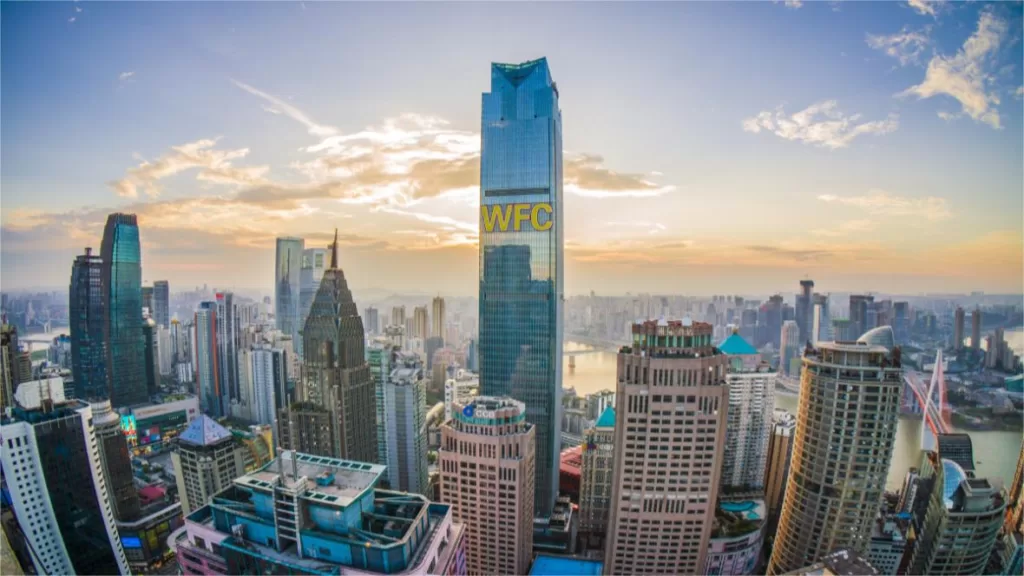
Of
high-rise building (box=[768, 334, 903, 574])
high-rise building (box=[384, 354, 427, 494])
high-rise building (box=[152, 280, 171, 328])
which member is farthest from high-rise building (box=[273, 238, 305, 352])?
high-rise building (box=[768, 334, 903, 574])

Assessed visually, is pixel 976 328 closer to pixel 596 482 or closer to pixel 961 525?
pixel 961 525

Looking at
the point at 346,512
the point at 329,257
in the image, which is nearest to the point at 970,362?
the point at 346,512

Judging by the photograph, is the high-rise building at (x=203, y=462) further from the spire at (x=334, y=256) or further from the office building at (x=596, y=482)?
the office building at (x=596, y=482)

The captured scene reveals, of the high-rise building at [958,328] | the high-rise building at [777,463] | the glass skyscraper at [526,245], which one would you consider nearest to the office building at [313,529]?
the glass skyscraper at [526,245]

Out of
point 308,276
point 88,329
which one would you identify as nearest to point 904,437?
point 308,276

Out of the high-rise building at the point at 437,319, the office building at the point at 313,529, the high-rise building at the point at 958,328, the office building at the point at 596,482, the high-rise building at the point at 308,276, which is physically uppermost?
the high-rise building at the point at 308,276

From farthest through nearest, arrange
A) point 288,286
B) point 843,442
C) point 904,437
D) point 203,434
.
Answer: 1. point 288,286
2. point 904,437
3. point 203,434
4. point 843,442
